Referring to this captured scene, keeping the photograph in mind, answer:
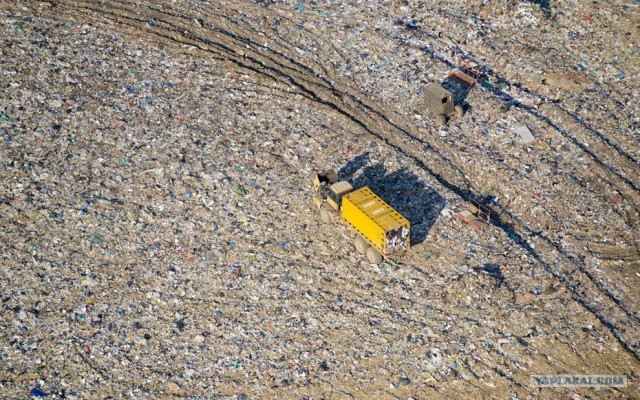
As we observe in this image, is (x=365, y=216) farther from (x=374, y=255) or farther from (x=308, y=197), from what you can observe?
(x=308, y=197)

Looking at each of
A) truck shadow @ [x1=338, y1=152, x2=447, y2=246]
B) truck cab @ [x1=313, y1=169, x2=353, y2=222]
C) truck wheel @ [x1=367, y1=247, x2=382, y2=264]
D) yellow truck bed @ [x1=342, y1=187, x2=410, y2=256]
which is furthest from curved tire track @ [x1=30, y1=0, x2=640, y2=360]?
truck wheel @ [x1=367, y1=247, x2=382, y2=264]

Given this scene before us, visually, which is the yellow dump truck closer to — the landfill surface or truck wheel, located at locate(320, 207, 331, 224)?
truck wheel, located at locate(320, 207, 331, 224)

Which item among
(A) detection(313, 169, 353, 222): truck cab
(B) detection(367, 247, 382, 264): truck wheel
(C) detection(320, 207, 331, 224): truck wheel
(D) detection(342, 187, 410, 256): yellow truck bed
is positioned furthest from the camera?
(C) detection(320, 207, 331, 224): truck wheel

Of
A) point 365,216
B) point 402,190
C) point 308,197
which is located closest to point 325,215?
point 308,197

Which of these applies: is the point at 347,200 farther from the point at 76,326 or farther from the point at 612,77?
the point at 612,77

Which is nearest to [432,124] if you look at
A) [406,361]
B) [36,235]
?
[406,361]

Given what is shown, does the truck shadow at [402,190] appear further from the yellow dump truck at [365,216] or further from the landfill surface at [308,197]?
the yellow dump truck at [365,216]

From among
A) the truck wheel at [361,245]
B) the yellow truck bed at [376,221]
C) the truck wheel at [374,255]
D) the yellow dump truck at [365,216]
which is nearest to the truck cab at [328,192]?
the yellow dump truck at [365,216]
